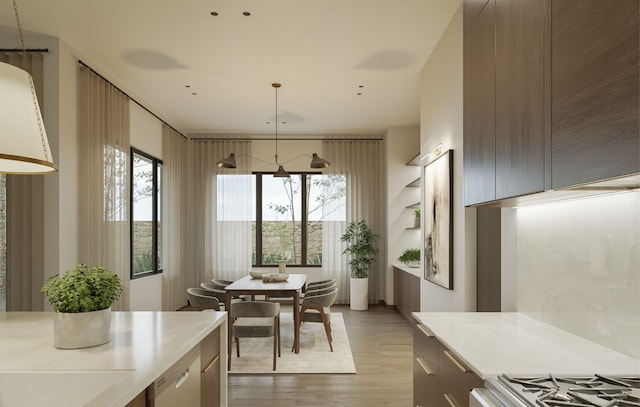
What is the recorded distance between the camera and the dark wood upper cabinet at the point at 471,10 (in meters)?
2.23

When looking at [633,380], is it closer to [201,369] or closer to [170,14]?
[201,369]

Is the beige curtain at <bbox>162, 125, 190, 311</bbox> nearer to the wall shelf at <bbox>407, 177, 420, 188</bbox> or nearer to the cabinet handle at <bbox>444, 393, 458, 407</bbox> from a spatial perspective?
the wall shelf at <bbox>407, 177, 420, 188</bbox>

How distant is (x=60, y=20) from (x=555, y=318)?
4.23 m

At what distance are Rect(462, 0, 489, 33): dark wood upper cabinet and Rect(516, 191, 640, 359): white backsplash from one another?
3.53 ft

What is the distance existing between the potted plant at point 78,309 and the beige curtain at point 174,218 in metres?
5.29

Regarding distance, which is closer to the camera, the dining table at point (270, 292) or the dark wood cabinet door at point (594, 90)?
the dark wood cabinet door at point (594, 90)

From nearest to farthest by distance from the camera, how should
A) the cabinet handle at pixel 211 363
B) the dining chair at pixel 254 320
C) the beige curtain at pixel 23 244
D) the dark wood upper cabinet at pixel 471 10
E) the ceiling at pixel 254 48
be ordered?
1. the cabinet handle at pixel 211 363
2. the dark wood upper cabinet at pixel 471 10
3. the ceiling at pixel 254 48
4. the beige curtain at pixel 23 244
5. the dining chair at pixel 254 320

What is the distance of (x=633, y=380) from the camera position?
143 centimetres

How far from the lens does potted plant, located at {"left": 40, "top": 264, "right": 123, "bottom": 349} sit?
1.61 m

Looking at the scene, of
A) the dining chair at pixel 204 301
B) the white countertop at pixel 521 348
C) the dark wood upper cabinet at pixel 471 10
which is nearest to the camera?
the white countertop at pixel 521 348

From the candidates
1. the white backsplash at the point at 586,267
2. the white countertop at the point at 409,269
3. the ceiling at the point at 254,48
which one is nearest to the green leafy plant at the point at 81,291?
the white backsplash at the point at 586,267

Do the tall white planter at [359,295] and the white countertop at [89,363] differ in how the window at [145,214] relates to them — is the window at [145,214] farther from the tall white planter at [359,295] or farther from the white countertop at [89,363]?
the white countertop at [89,363]

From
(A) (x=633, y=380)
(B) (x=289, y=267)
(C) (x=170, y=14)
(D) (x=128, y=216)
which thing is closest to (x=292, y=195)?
→ (B) (x=289, y=267)

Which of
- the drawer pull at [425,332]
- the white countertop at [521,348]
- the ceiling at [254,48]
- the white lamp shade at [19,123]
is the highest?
the ceiling at [254,48]
